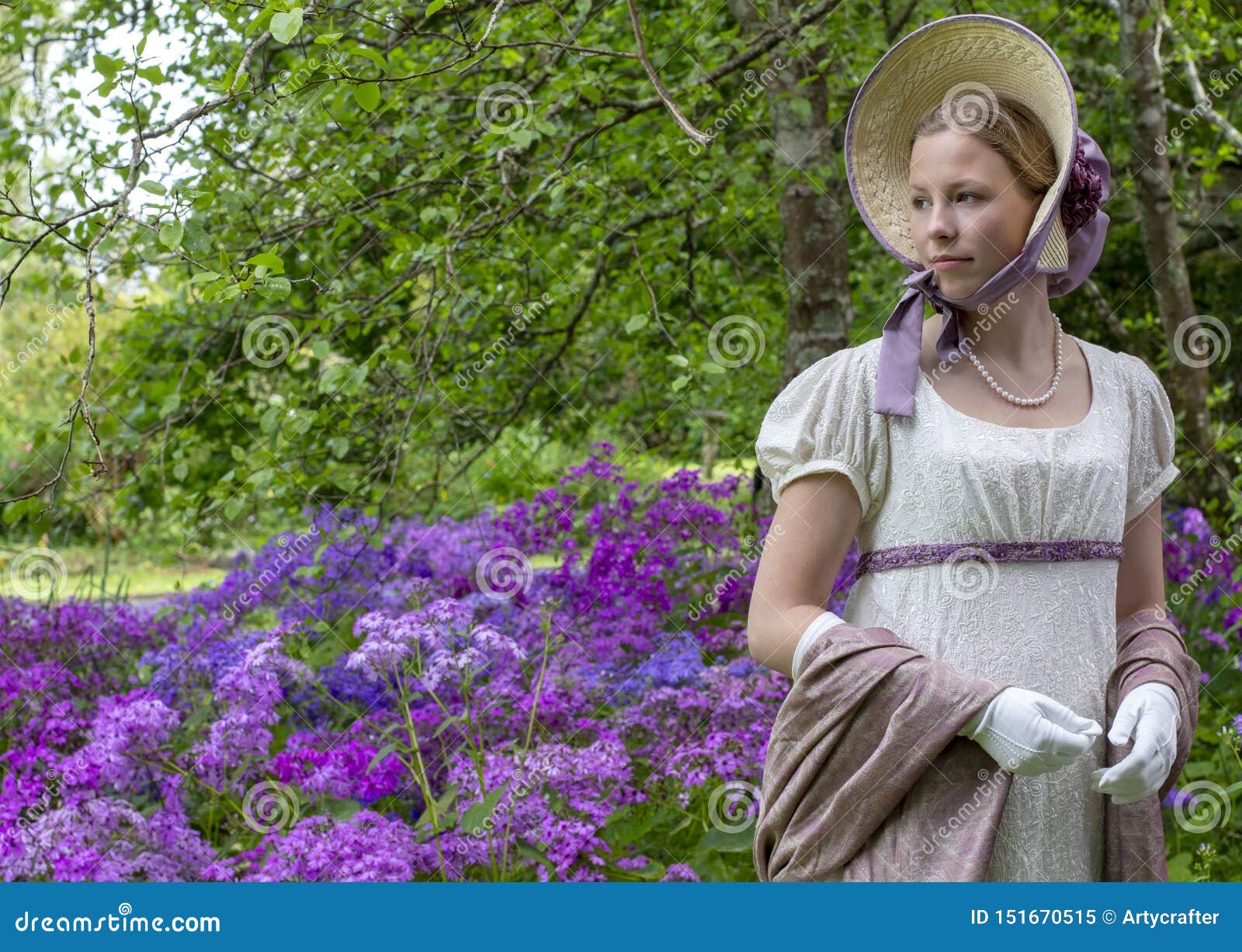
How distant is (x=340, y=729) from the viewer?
3213 millimetres

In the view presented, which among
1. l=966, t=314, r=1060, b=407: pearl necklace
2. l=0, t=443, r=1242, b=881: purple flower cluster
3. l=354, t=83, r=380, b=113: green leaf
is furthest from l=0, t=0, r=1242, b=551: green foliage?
l=966, t=314, r=1060, b=407: pearl necklace

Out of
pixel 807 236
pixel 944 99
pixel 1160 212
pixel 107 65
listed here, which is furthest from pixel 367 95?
pixel 1160 212

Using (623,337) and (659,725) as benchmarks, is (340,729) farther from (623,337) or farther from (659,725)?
(623,337)

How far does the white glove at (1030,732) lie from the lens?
4.22 ft

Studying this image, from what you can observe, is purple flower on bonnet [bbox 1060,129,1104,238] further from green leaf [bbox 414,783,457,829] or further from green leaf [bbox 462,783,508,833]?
green leaf [bbox 414,783,457,829]

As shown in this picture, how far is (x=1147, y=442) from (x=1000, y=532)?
32 centimetres

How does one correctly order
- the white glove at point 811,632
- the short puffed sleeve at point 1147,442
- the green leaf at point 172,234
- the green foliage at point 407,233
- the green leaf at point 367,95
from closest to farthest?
the white glove at point 811,632 < the short puffed sleeve at point 1147,442 < the green leaf at point 172,234 < the green leaf at point 367,95 < the green foliage at point 407,233

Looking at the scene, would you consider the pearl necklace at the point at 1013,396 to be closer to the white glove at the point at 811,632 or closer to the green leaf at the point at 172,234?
the white glove at the point at 811,632

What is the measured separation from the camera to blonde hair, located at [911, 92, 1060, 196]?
144 centimetres

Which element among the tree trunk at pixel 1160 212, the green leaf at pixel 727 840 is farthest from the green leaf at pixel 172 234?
the tree trunk at pixel 1160 212

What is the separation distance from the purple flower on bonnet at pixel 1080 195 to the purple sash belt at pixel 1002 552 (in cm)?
41

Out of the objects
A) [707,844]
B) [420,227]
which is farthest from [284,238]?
[707,844]

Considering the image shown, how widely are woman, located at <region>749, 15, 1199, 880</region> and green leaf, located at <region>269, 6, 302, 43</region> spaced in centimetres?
79

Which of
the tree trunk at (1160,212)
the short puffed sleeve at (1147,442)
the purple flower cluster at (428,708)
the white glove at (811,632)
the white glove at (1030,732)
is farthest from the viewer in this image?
the tree trunk at (1160,212)
